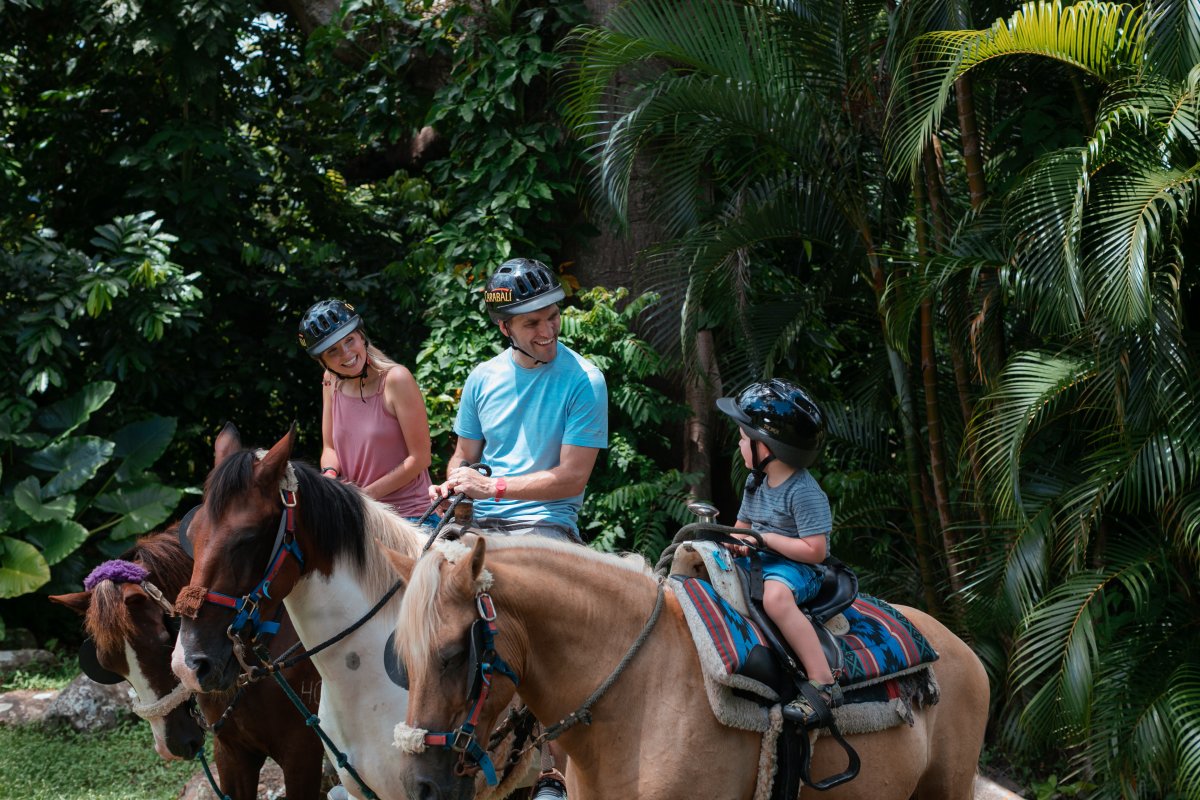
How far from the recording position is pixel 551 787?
160 inches

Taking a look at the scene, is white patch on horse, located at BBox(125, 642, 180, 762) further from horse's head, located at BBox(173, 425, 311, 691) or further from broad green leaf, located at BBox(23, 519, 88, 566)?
broad green leaf, located at BBox(23, 519, 88, 566)

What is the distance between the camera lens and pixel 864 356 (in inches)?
355

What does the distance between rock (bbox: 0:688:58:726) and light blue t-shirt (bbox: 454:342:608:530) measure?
17.2 ft

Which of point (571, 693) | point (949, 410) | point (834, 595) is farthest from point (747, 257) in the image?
point (571, 693)

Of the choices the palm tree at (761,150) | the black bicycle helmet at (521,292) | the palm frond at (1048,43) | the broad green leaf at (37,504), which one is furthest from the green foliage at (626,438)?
the broad green leaf at (37,504)

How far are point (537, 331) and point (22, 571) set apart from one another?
246 inches

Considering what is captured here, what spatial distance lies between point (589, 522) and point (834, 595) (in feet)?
15.1

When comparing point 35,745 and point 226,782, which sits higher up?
point 226,782

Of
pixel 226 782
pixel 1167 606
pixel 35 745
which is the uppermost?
pixel 226 782

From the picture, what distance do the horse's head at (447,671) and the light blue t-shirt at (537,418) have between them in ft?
4.26

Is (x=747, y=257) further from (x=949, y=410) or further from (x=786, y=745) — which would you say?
(x=786, y=745)

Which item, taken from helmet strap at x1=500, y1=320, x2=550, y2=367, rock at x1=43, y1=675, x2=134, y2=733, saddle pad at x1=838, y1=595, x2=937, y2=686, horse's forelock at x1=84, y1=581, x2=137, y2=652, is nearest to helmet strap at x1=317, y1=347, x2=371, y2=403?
helmet strap at x1=500, y1=320, x2=550, y2=367

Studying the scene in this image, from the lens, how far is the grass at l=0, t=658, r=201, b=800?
675 cm

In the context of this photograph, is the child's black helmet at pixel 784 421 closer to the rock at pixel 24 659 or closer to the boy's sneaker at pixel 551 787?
the boy's sneaker at pixel 551 787
